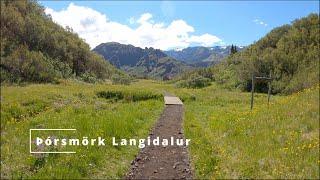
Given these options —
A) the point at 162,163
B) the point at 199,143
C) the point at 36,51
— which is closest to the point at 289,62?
Answer: the point at 36,51

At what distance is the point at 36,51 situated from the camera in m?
50.8

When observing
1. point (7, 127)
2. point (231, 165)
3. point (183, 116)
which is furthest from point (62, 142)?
point (183, 116)

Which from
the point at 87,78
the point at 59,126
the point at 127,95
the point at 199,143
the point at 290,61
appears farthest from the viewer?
the point at 290,61

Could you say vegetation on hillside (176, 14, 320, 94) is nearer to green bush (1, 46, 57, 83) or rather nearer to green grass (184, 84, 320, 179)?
green bush (1, 46, 57, 83)

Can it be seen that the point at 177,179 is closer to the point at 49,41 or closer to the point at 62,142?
the point at 62,142

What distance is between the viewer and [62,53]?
65.8 metres

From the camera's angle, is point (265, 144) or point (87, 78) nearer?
point (265, 144)

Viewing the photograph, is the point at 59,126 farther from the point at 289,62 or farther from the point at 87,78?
the point at 289,62

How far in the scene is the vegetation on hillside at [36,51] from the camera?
3428 centimetres

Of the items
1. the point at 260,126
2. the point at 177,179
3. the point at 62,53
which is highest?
the point at 62,53

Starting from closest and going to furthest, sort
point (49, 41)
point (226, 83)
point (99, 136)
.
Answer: point (99, 136) < point (49, 41) < point (226, 83)

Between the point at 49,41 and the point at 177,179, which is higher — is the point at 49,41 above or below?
above

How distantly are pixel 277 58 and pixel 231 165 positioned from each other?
2832 inches

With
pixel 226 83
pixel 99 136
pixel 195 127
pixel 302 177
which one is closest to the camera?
pixel 302 177
